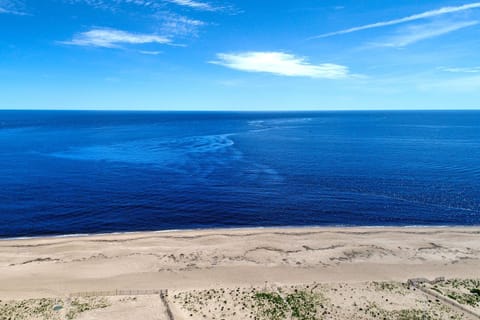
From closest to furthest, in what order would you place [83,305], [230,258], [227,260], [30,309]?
[30,309], [83,305], [227,260], [230,258]

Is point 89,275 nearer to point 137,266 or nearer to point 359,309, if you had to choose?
point 137,266

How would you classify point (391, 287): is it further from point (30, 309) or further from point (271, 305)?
point (30, 309)

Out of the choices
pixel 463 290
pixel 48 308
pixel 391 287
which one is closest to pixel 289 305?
pixel 391 287

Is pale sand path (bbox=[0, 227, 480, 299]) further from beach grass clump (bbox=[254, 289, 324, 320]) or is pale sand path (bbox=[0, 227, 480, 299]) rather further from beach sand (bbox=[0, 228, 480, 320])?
beach grass clump (bbox=[254, 289, 324, 320])

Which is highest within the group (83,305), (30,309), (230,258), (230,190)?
(230,190)

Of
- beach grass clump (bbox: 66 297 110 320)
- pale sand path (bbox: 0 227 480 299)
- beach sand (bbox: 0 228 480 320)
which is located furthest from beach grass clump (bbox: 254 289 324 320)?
beach grass clump (bbox: 66 297 110 320)

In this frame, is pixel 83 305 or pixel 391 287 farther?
pixel 391 287

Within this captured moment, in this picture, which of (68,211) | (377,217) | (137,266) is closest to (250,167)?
(377,217)

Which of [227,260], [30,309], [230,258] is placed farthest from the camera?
[230,258]
